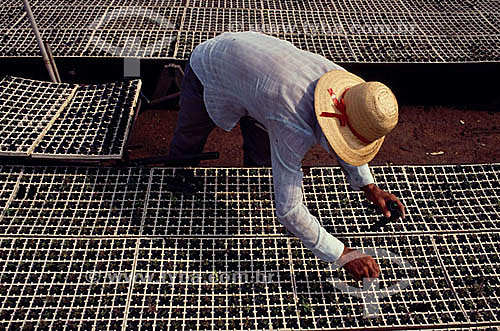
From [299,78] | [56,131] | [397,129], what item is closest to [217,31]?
[56,131]

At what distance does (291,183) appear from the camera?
1945mm

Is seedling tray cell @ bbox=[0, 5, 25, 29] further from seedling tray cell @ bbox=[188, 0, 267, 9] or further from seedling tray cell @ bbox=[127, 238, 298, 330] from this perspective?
seedling tray cell @ bbox=[127, 238, 298, 330]

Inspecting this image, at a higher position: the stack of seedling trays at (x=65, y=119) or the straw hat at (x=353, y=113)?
the straw hat at (x=353, y=113)

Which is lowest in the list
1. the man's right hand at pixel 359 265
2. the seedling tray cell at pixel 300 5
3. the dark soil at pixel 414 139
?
the dark soil at pixel 414 139

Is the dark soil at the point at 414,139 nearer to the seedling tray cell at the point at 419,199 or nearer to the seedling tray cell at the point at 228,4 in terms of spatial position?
the seedling tray cell at the point at 419,199

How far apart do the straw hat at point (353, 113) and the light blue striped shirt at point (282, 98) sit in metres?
0.12

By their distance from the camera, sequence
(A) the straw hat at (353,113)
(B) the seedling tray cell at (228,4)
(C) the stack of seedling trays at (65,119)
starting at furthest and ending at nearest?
(B) the seedling tray cell at (228,4), (C) the stack of seedling trays at (65,119), (A) the straw hat at (353,113)

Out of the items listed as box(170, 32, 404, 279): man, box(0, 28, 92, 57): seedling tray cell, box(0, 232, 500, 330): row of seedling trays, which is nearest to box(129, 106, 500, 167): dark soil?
box(0, 28, 92, 57): seedling tray cell

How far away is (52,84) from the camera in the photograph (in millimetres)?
3787

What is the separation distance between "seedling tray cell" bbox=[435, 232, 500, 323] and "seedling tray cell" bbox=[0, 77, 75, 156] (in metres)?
3.67

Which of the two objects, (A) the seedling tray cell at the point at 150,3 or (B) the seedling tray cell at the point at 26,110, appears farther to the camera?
(A) the seedling tray cell at the point at 150,3

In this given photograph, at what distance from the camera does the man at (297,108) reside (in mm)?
1773

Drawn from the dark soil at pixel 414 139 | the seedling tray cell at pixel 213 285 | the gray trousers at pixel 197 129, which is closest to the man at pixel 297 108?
the gray trousers at pixel 197 129

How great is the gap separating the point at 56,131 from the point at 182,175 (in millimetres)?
1330
